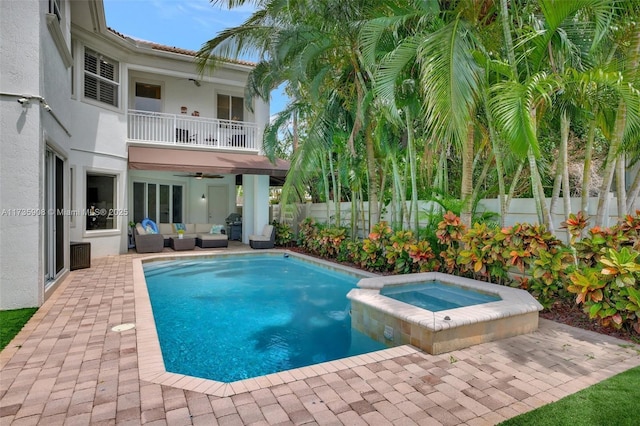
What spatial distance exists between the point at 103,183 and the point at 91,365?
14.0m

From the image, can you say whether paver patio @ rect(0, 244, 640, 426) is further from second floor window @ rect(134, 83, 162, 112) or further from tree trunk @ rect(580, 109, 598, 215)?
second floor window @ rect(134, 83, 162, 112)

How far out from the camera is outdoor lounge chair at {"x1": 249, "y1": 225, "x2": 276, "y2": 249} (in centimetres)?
1995

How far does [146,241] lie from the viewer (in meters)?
18.0

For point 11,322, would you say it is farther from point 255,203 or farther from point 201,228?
point 201,228

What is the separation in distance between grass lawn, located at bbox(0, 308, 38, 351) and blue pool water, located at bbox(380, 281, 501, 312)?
7208 mm

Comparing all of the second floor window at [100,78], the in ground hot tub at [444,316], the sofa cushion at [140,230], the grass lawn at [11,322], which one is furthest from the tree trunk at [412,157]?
the second floor window at [100,78]

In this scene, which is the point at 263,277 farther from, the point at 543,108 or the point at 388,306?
the point at 543,108

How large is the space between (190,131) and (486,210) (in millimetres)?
15888

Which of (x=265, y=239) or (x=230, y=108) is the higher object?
(x=230, y=108)

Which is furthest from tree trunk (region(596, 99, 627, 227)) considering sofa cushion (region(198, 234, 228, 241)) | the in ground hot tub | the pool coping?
sofa cushion (region(198, 234, 228, 241))

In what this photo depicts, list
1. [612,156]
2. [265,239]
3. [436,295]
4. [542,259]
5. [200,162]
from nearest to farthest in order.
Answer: [612,156] < [542,259] < [436,295] < [200,162] < [265,239]

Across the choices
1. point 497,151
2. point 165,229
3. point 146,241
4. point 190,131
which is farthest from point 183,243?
point 497,151

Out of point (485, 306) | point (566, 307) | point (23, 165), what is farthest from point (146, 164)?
point (566, 307)

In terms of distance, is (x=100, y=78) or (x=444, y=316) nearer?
(x=444, y=316)
